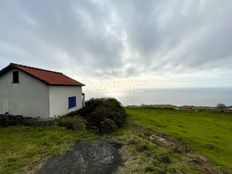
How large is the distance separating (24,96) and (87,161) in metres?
12.0

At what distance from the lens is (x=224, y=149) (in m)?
16.2

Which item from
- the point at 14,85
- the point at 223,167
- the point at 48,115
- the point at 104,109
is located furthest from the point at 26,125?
the point at 223,167

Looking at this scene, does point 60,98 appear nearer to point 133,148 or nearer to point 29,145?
point 29,145

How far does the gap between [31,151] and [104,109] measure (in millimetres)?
8941

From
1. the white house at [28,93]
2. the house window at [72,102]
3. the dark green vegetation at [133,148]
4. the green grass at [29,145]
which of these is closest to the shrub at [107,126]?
the dark green vegetation at [133,148]

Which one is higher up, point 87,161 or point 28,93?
point 28,93

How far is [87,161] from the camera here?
11383mm

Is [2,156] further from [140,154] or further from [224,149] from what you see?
[224,149]

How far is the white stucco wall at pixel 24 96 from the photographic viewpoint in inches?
802

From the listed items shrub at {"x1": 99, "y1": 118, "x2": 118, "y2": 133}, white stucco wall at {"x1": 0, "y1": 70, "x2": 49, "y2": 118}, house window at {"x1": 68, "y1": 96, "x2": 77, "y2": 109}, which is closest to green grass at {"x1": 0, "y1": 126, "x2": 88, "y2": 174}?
shrub at {"x1": 99, "y1": 118, "x2": 118, "y2": 133}

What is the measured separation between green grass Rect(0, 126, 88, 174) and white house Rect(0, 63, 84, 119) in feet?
7.82

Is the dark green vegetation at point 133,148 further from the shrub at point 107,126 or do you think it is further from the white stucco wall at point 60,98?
the white stucco wall at point 60,98

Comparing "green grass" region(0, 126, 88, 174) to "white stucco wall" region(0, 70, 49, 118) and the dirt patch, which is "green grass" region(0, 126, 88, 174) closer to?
the dirt patch

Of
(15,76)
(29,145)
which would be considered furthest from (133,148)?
(15,76)
